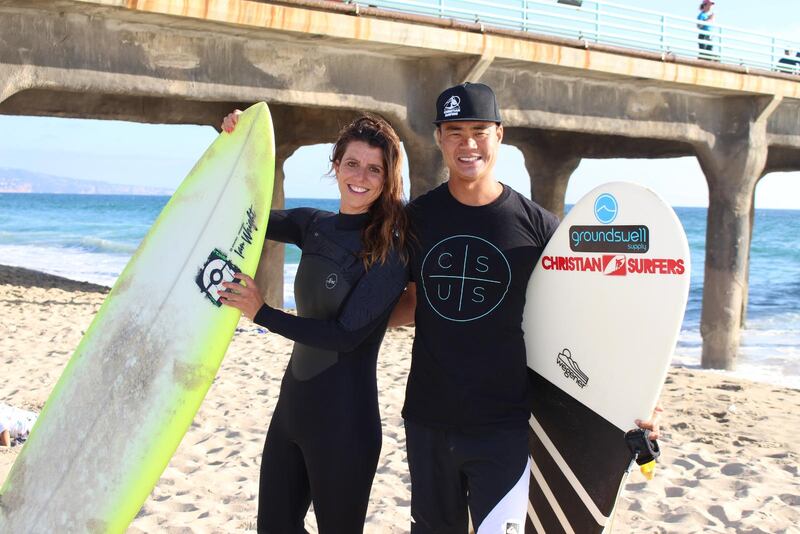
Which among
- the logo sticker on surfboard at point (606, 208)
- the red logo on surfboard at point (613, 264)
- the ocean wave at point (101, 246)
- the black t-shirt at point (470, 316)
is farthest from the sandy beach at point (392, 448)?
the ocean wave at point (101, 246)

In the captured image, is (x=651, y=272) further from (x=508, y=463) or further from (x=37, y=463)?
(x=37, y=463)

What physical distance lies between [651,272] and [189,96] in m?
5.19

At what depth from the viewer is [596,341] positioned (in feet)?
8.63

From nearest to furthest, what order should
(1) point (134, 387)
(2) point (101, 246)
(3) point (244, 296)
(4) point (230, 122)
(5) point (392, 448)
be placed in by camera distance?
(3) point (244, 296), (1) point (134, 387), (4) point (230, 122), (5) point (392, 448), (2) point (101, 246)

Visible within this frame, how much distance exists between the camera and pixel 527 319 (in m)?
2.60

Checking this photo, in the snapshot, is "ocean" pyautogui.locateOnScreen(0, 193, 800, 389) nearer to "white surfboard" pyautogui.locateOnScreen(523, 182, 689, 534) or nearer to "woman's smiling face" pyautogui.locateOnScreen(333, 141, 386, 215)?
"white surfboard" pyautogui.locateOnScreen(523, 182, 689, 534)

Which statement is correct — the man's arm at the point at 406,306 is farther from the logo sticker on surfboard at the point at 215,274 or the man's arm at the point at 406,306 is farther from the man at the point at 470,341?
the logo sticker on surfboard at the point at 215,274

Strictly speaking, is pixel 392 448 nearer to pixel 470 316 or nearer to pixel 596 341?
pixel 596 341

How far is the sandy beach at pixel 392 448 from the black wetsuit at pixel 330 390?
132cm

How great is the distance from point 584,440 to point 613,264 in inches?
21.7

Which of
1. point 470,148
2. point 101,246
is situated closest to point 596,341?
point 470,148

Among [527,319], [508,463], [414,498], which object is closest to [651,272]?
[527,319]

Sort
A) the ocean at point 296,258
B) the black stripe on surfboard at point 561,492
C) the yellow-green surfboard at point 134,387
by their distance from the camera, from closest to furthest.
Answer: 1. the black stripe on surfboard at point 561,492
2. the yellow-green surfboard at point 134,387
3. the ocean at point 296,258

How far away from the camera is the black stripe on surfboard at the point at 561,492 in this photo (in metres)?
2.51
